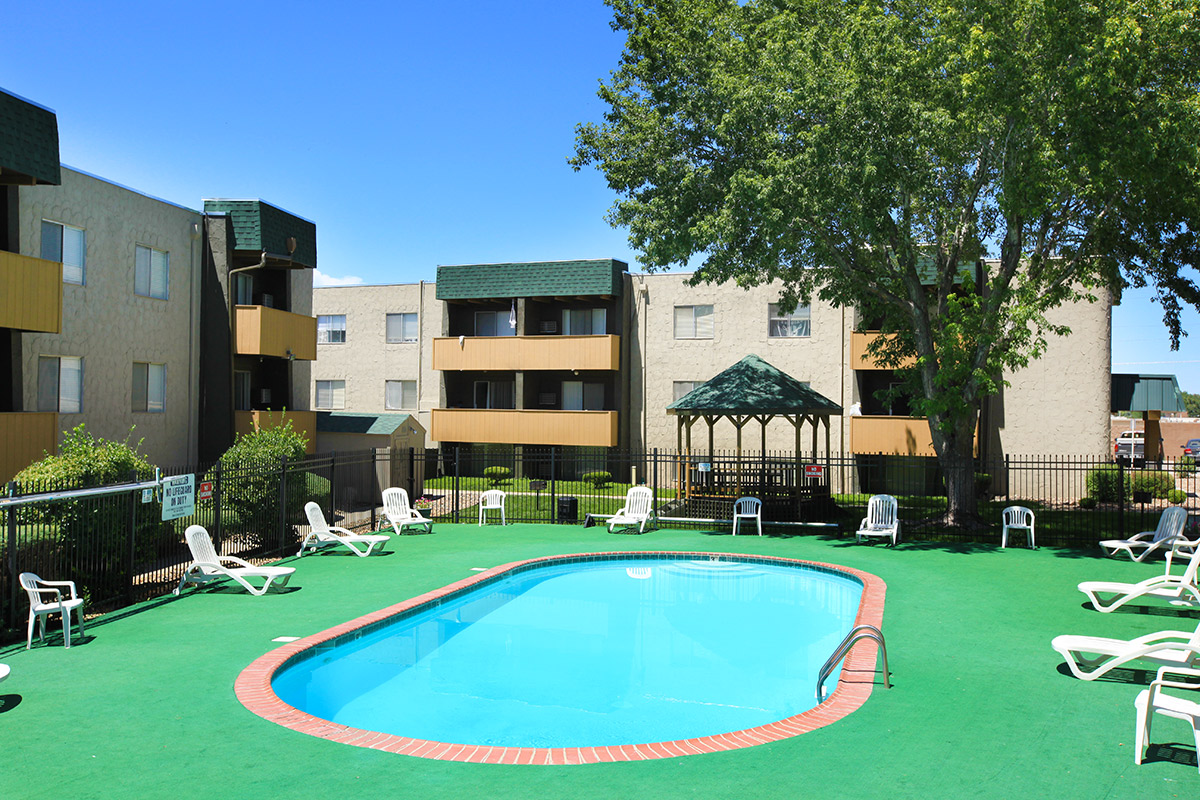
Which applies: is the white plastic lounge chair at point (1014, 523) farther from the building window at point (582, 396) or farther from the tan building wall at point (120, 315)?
the tan building wall at point (120, 315)

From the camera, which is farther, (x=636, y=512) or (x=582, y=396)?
(x=582, y=396)

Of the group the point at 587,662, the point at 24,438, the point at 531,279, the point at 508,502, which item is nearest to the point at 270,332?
the point at 24,438

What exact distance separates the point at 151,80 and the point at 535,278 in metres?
19.8

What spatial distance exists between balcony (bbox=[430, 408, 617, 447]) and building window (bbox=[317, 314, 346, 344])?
6.76 metres

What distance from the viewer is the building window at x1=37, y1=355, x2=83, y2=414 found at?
65.8 feet

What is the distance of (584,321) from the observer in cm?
3634

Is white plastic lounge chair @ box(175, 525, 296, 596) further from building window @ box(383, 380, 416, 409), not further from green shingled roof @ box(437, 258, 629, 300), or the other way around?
building window @ box(383, 380, 416, 409)

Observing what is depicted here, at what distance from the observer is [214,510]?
15766 mm

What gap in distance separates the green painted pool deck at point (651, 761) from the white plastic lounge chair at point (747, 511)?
817cm

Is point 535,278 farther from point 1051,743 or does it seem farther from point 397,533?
point 1051,743

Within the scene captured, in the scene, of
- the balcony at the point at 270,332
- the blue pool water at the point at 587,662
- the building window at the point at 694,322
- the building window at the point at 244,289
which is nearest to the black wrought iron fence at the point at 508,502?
the balcony at the point at 270,332

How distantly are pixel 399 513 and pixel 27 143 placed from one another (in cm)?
1099

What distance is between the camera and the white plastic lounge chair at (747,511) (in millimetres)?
21500

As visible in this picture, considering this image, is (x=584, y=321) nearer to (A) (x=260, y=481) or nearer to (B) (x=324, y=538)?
(B) (x=324, y=538)
